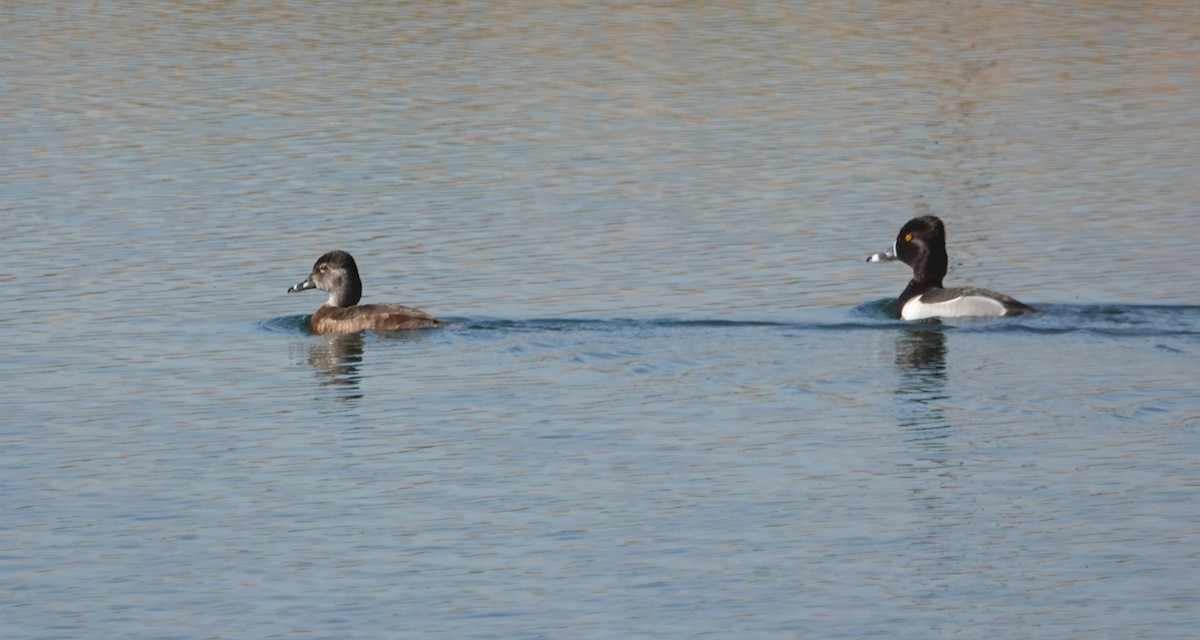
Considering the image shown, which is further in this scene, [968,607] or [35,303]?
[35,303]

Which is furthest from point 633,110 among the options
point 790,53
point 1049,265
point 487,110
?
point 1049,265

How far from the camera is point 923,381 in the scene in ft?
60.0

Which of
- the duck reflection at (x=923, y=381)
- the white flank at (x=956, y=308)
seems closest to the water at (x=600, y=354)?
the duck reflection at (x=923, y=381)

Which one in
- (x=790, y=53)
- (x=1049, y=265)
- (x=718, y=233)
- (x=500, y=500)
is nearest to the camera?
(x=500, y=500)

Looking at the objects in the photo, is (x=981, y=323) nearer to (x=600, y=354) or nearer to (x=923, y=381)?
(x=923, y=381)

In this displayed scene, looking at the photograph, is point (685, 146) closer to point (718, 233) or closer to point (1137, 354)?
point (718, 233)

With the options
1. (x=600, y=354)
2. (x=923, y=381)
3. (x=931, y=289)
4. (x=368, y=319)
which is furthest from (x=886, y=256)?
(x=368, y=319)

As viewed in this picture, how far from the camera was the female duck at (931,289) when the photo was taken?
817 inches

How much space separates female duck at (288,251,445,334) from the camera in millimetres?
20422

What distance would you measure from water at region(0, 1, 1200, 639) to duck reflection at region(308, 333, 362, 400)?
8cm

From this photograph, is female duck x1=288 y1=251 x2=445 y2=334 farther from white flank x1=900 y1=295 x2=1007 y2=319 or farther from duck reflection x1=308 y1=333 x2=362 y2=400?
white flank x1=900 y1=295 x2=1007 y2=319

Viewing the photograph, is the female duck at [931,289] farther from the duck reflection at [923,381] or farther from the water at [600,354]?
the duck reflection at [923,381]

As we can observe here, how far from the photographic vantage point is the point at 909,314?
21469mm

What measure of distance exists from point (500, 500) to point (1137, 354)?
22.2ft
